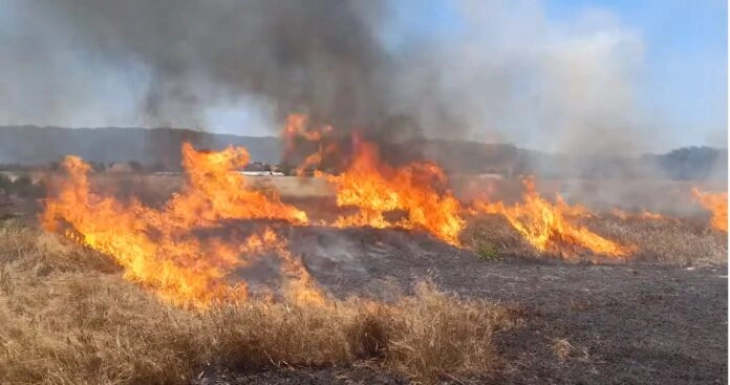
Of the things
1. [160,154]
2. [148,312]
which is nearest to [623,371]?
[148,312]

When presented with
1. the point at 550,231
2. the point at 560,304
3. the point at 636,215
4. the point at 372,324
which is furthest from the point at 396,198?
the point at 636,215

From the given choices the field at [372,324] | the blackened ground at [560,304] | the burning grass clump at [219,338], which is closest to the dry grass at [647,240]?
the blackened ground at [560,304]

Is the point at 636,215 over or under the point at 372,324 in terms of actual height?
over

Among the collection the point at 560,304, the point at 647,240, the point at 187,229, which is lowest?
the point at 560,304

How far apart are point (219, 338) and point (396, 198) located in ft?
29.8

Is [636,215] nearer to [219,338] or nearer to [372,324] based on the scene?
[372,324]

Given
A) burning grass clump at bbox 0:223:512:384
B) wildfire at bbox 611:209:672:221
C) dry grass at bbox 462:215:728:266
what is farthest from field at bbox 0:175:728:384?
wildfire at bbox 611:209:672:221

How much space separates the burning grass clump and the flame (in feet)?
3.99

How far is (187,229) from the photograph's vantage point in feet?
36.5

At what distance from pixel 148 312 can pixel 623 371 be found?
4765mm

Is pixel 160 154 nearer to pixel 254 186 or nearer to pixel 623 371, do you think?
pixel 254 186

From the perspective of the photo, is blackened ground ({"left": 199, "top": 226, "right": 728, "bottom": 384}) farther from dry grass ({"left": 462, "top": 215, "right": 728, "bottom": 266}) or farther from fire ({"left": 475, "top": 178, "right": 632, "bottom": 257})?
fire ({"left": 475, "top": 178, "right": 632, "bottom": 257})

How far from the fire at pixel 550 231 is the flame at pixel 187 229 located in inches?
201

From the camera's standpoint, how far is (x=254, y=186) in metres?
13.6
